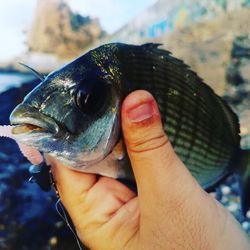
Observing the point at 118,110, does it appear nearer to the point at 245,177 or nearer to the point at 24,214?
the point at 245,177

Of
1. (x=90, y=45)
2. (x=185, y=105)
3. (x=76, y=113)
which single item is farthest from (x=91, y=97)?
(x=90, y=45)

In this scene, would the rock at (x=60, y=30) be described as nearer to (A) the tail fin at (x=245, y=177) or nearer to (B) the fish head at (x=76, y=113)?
(A) the tail fin at (x=245, y=177)

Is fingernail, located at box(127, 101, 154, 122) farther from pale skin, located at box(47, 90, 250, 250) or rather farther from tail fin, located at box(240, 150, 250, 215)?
tail fin, located at box(240, 150, 250, 215)

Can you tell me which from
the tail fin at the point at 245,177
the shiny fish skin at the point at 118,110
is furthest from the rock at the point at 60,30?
the shiny fish skin at the point at 118,110

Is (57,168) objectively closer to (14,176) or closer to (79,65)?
(79,65)

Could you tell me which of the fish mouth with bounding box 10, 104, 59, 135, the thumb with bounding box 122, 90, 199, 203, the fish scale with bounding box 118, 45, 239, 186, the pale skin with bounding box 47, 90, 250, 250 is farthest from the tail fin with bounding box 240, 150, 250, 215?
the fish mouth with bounding box 10, 104, 59, 135

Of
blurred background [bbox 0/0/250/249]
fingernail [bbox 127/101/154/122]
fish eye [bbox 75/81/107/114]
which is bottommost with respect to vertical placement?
blurred background [bbox 0/0/250/249]
